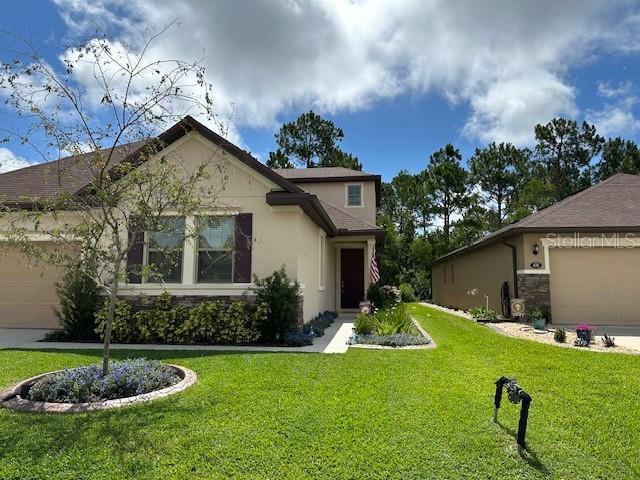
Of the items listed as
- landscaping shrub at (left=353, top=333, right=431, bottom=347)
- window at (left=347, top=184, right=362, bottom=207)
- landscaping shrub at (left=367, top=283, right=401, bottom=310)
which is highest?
window at (left=347, top=184, right=362, bottom=207)

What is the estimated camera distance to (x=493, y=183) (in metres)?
32.1

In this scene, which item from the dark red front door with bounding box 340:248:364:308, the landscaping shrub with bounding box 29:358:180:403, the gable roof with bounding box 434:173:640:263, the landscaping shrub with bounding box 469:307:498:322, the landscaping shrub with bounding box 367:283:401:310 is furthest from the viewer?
the dark red front door with bounding box 340:248:364:308

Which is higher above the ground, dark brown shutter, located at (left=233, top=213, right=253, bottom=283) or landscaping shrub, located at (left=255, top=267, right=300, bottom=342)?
dark brown shutter, located at (left=233, top=213, right=253, bottom=283)

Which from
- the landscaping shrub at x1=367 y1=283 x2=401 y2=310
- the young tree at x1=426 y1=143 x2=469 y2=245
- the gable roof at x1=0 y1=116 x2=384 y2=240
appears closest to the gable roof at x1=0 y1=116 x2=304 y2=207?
the gable roof at x1=0 y1=116 x2=384 y2=240

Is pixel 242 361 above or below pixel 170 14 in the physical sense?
below

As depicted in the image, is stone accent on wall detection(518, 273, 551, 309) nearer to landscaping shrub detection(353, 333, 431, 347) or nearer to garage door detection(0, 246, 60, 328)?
landscaping shrub detection(353, 333, 431, 347)

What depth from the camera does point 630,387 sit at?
541 cm

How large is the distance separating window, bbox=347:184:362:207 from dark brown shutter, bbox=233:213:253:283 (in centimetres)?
1005

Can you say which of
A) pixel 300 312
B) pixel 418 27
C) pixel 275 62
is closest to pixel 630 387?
pixel 300 312

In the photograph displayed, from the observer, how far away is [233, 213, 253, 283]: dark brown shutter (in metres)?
9.18

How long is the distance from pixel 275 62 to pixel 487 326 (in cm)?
946

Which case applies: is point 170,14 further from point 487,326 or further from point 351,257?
point 351,257

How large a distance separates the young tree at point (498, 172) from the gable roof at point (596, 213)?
17.0 metres

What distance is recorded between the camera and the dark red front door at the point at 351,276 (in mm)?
16891
